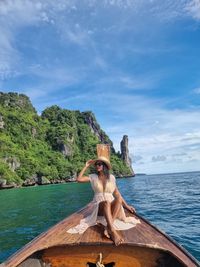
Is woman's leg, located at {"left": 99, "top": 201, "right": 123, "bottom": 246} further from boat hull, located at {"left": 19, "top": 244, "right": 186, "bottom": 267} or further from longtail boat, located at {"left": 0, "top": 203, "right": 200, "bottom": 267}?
boat hull, located at {"left": 19, "top": 244, "right": 186, "bottom": 267}

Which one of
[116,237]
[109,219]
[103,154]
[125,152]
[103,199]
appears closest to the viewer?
[116,237]

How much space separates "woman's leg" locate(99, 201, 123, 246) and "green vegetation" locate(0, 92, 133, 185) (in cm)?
7040

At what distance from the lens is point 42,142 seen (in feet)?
375

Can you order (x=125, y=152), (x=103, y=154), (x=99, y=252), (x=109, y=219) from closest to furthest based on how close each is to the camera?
1. (x=99, y=252)
2. (x=109, y=219)
3. (x=103, y=154)
4. (x=125, y=152)

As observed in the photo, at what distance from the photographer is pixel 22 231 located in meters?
14.3

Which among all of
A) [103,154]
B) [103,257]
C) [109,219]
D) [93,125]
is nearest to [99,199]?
[109,219]

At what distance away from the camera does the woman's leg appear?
562 cm

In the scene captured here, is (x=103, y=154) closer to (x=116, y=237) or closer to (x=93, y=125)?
(x=116, y=237)

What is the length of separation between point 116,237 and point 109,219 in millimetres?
417

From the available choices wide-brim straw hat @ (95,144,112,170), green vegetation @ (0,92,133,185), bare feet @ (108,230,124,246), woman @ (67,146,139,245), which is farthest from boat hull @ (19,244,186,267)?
green vegetation @ (0,92,133,185)

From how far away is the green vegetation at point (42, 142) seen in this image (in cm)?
8794

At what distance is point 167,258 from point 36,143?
10790cm

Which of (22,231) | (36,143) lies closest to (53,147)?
(36,143)

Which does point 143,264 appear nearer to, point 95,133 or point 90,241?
point 90,241
